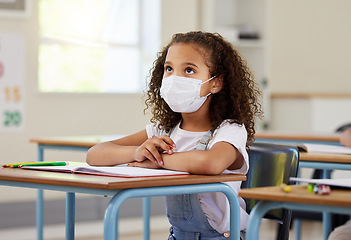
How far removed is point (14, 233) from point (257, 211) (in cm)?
320

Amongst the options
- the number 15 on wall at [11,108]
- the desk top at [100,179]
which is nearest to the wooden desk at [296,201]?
the desk top at [100,179]

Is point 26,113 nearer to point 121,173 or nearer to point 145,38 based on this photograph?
point 145,38

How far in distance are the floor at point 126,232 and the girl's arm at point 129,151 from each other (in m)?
2.24

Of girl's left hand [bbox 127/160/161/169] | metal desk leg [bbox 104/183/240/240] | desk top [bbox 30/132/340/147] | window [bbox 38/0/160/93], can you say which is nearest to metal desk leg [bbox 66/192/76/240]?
girl's left hand [bbox 127/160/161/169]

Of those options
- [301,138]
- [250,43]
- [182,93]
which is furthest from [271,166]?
[250,43]

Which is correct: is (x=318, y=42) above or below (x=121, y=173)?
above

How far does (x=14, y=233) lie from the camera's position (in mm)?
4031

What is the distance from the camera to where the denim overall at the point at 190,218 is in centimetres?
162

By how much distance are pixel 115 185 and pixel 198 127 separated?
1.83ft

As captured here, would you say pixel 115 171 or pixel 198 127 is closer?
pixel 115 171

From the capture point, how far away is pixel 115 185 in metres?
1.24

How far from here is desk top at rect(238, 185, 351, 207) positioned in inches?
40.3

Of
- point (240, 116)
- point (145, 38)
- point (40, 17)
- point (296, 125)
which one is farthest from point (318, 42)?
point (240, 116)

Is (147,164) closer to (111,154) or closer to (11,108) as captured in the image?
(111,154)
